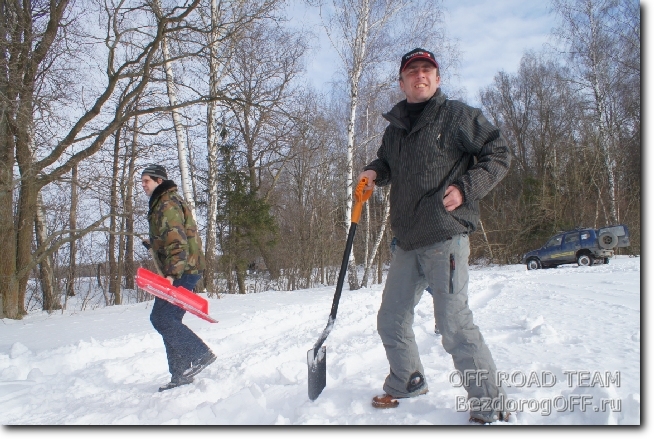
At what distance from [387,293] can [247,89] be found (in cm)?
875

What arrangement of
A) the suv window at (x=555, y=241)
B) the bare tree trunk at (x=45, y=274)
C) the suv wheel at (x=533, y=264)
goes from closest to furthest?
the bare tree trunk at (x=45, y=274) < the suv window at (x=555, y=241) < the suv wheel at (x=533, y=264)

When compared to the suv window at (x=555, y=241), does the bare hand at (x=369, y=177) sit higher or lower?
higher

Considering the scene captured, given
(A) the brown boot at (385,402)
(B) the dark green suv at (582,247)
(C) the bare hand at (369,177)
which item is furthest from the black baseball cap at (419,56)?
(B) the dark green suv at (582,247)

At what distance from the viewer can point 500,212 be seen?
77.0 feet

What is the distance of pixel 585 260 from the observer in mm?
15688

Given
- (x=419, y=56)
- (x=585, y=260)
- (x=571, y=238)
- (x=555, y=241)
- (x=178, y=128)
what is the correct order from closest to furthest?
(x=419, y=56)
(x=178, y=128)
(x=585, y=260)
(x=571, y=238)
(x=555, y=241)

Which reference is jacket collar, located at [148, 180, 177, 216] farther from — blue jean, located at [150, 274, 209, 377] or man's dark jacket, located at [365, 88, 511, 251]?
man's dark jacket, located at [365, 88, 511, 251]

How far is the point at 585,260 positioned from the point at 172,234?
16.4 metres

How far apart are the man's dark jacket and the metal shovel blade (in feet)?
2.57

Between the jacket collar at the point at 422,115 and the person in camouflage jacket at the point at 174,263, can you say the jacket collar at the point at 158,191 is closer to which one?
the person in camouflage jacket at the point at 174,263

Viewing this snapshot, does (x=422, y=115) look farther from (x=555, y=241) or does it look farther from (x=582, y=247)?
(x=555, y=241)

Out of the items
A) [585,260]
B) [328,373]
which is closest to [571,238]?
[585,260]

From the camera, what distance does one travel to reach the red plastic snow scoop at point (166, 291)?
3.00 m

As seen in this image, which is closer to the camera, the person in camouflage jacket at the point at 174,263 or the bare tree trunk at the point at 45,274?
the person in camouflage jacket at the point at 174,263
